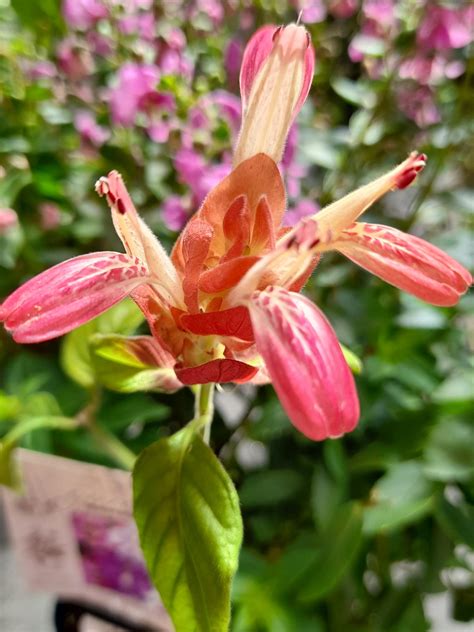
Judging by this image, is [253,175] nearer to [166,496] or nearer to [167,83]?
[166,496]

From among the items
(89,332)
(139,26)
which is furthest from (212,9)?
(89,332)

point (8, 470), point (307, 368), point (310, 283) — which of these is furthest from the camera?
point (310, 283)

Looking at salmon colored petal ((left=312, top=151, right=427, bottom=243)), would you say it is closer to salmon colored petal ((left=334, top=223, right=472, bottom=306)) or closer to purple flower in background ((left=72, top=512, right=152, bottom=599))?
salmon colored petal ((left=334, top=223, right=472, bottom=306))

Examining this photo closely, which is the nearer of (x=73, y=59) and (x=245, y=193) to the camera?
(x=245, y=193)

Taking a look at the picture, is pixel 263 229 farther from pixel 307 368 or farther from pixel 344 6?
pixel 344 6

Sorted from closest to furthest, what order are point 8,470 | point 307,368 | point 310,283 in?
point 307,368, point 8,470, point 310,283

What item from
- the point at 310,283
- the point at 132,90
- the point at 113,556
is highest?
the point at 132,90

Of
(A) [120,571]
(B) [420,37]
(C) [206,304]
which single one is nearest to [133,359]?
(C) [206,304]
